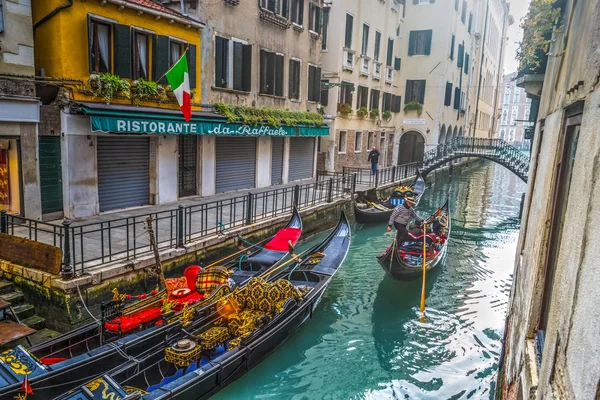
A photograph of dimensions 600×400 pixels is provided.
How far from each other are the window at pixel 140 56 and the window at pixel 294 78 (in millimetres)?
6761

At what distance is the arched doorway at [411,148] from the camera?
2924 cm

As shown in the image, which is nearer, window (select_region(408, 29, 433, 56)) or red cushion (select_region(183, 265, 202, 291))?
red cushion (select_region(183, 265, 202, 291))

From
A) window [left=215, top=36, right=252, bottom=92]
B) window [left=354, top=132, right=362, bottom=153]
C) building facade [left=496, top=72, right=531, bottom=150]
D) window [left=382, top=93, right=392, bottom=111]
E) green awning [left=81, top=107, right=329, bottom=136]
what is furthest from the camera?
building facade [left=496, top=72, right=531, bottom=150]

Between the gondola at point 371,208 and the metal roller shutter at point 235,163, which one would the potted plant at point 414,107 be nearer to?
the gondola at point 371,208

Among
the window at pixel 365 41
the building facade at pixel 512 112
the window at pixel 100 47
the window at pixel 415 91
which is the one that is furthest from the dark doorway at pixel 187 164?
the building facade at pixel 512 112

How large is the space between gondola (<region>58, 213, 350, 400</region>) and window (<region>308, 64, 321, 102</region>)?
11.4 meters

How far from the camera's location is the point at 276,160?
17188mm

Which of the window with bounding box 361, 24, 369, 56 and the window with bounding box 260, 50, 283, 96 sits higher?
the window with bounding box 361, 24, 369, 56

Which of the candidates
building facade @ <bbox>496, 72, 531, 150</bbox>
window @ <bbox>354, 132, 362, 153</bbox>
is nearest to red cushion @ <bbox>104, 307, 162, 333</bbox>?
window @ <bbox>354, 132, 362, 153</bbox>

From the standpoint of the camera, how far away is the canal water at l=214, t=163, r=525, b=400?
248 inches

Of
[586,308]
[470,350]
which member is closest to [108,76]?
[470,350]

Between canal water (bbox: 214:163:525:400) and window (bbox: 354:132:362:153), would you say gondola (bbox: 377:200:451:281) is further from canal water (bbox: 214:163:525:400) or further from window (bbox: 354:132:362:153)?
window (bbox: 354:132:362:153)

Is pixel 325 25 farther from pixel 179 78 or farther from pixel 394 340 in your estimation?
pixel 394 340

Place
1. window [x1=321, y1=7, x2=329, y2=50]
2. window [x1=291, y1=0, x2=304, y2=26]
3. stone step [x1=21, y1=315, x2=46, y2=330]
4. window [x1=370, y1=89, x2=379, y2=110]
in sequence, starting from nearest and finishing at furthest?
stone step [x1=21, y1=315, x2=46, y2=330]
window [x1=291, y1=0, x2=304, y2=26]
window [x1=321, y1=7, x2=329, y2=50]
window [x1=370, y1=89, x2=379, y2=110]
